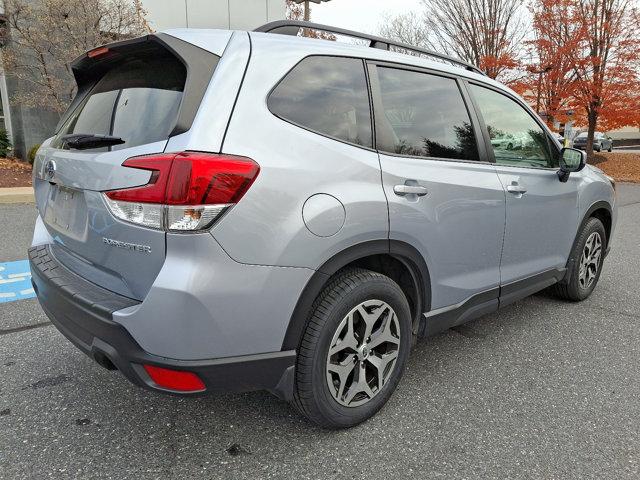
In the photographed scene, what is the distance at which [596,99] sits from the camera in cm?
1570

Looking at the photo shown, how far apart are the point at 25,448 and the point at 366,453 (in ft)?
4.99

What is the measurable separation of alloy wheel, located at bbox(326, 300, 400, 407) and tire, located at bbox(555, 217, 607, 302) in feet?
7.48

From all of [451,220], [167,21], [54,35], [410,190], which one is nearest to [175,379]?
[410,190]

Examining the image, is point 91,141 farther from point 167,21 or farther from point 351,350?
point 167,21

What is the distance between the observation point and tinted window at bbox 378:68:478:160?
2471 mm

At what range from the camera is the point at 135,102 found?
2.18m

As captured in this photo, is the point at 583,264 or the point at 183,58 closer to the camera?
the point at 183,58

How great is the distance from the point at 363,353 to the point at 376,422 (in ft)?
1.34

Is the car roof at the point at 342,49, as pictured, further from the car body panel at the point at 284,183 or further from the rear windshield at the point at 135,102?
the rear windshield at the point at 135,102

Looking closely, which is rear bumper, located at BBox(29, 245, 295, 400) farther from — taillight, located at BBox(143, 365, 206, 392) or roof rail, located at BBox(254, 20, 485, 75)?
roof rail, located at BBox(254, 20, 485, 75)

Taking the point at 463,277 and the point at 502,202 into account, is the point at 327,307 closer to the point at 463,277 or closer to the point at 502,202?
the point at 463,277

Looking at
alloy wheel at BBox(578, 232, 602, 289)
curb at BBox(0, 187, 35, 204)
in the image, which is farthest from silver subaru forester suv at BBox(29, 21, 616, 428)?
curb at BBox(0, 187, 35, 204)

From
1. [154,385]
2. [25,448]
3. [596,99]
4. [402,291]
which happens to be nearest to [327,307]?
[402,291]

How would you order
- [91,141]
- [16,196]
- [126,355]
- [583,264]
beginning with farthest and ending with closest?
[16,196]
[583,264]
[91,141]
[126,355]
